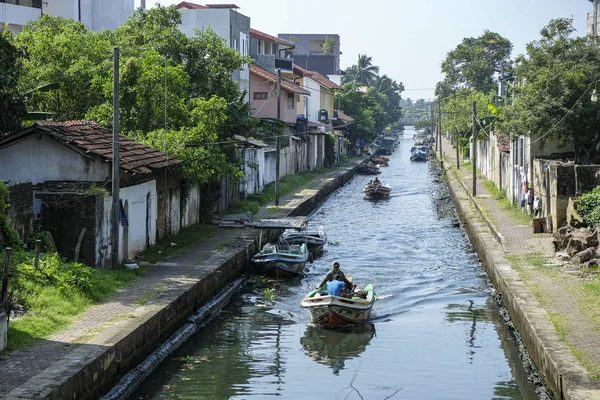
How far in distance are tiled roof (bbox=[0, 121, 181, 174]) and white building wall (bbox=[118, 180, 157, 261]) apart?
2.50 ft

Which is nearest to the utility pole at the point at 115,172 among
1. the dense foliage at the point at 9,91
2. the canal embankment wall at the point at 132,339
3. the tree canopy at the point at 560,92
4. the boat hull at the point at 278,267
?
the canal embankment wall at the point at 132,339

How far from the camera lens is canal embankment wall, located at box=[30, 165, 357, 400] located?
14.9 metres

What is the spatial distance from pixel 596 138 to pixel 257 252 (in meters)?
14.1

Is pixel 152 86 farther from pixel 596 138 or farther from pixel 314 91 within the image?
pixel 314 91

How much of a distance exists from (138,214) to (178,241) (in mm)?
3303

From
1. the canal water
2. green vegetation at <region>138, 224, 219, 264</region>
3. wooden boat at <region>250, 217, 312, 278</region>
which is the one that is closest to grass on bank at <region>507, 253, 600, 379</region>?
the canal water

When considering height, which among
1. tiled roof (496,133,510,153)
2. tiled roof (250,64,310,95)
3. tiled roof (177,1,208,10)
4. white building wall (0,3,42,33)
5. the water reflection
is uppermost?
tiled roof (177,1,208,10)

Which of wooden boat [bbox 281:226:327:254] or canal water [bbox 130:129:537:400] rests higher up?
wooden boat [bbox 281:226:327:254]

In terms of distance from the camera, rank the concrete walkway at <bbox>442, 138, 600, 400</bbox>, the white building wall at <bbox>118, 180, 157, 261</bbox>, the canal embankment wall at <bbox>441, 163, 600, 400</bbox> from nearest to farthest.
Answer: the canal embankment wall at <bbox>441, 163, 600, 400</bbox> → the concrete walkway at <bbox>442, 138, 600, 400</bbox> → the white building wall at <bbox>118, 180, 157, 261</bbox>

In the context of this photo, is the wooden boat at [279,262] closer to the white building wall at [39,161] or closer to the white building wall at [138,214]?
the white building wall at [138,214]

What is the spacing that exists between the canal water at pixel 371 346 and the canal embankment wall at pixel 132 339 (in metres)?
0.63

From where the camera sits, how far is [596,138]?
35594mm

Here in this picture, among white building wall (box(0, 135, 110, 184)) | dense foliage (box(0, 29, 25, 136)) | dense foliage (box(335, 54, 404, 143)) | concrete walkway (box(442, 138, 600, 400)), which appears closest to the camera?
concrete walkway (box(442, 138, 600, 400))

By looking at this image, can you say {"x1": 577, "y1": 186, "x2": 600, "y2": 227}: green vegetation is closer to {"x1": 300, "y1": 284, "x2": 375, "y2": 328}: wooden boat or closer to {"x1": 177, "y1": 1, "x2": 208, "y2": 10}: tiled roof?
{"x1": 300, "y1": 284, "x2": 375, "y2": 328}: wooden boat
